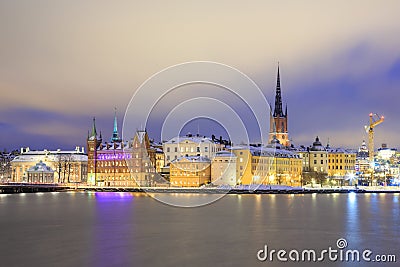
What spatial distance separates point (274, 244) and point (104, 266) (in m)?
7.53

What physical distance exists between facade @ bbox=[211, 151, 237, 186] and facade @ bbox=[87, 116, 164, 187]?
405 inches

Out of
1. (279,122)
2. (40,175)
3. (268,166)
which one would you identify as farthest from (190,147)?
(279,122)

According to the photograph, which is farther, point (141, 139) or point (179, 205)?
point (141, 139)

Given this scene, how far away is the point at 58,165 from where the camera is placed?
9344 cm

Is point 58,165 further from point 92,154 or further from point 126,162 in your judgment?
point 126,162

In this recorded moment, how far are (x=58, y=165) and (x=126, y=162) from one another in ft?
84.0

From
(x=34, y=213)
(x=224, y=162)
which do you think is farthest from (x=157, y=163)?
(x=34, y=213)

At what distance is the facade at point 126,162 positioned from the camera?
75000 mm

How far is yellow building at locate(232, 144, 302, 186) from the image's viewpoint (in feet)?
228

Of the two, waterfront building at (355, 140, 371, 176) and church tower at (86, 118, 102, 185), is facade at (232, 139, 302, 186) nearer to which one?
church tower at (86, 118, 102, 185)

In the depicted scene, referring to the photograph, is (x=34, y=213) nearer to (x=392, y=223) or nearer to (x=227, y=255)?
(x=227, y=255)

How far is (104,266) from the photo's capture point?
15.8m

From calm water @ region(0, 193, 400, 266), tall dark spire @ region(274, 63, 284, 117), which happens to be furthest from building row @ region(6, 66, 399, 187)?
calm water @ region(0, 193, 400, 266)

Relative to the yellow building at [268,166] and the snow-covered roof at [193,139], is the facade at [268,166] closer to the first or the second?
the yellow building at [268,166]
